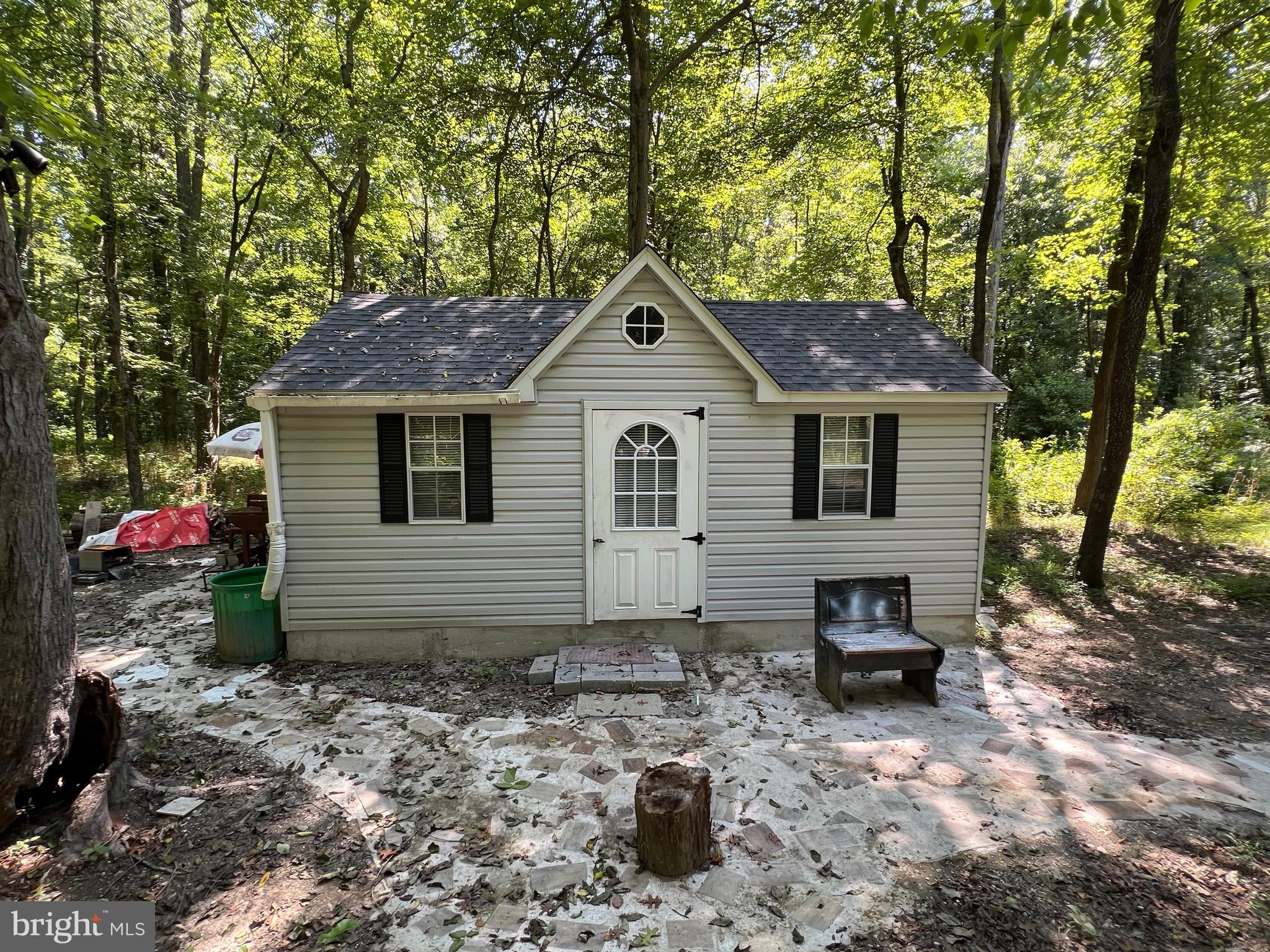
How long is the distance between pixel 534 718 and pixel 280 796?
2035mm

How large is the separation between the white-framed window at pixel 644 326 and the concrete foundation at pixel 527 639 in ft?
10.8

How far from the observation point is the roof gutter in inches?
243

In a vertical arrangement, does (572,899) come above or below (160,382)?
below

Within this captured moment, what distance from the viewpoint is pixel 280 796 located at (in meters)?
4.20

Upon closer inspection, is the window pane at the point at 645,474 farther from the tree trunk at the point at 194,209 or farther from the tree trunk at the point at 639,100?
the tree trunk at the point at 194,209

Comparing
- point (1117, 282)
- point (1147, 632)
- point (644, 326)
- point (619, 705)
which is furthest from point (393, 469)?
point (1117, 282)

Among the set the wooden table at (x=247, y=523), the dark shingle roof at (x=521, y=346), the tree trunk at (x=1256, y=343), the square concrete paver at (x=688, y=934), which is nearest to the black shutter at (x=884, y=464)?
the dark shingle roof at (x=521, y=346)

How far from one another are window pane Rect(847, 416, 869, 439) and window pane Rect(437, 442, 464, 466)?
465cm

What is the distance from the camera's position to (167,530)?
37.9ft

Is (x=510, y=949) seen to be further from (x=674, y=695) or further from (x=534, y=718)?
(x=674, y=695)

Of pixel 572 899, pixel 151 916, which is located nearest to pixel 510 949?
pixel 572 899

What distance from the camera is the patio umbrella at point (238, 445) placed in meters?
10.4

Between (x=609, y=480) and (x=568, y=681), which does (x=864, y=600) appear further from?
(x=568, y=681)

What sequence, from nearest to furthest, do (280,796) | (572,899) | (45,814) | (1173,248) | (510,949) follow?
1. (510,949)
2. (572,899)
3. (45,814)
4. (280,796)
5. (1173,248)
